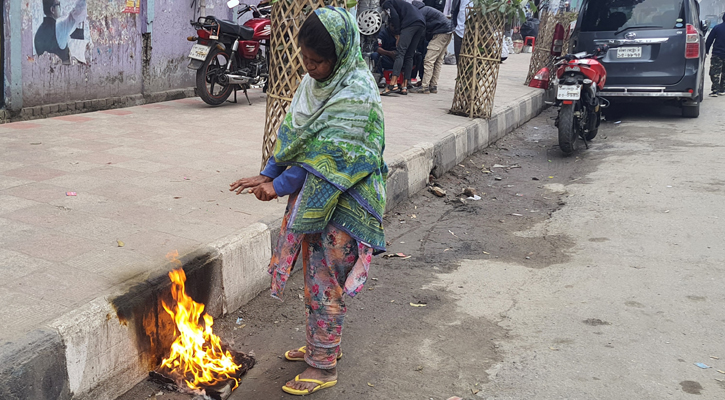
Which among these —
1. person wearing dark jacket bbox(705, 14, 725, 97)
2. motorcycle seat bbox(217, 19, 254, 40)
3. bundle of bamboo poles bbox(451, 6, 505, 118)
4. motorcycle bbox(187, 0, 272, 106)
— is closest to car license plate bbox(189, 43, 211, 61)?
motorcycle bbox(187, 0, 272, 106)

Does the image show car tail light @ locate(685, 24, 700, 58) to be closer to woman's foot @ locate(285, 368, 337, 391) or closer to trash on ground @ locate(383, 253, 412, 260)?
trash on ground @ locate(383, 253, 412, 260)

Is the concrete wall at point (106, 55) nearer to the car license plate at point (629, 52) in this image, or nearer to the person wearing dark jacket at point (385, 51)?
the person wearing dark jacket at point (385, 51)

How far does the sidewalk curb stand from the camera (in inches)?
88.4

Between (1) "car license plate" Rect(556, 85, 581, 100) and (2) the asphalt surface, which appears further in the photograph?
(1) "car license plate" Rect(556, 85, 581, 100)

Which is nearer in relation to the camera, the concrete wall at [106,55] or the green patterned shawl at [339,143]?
the green patterned shawl at [339,143]

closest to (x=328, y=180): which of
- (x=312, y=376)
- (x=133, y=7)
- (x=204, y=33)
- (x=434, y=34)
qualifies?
(x=312, y=376)

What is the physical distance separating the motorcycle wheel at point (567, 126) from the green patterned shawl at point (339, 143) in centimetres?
512

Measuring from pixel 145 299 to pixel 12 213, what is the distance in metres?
1.34

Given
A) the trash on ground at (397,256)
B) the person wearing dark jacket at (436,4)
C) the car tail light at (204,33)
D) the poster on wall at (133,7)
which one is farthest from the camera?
the person wearing dark jacket at (436,4)

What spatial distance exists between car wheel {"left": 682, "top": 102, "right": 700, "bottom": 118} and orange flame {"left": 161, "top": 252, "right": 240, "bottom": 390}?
351 inches

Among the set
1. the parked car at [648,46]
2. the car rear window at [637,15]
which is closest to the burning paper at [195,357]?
the parked car at [648,46]

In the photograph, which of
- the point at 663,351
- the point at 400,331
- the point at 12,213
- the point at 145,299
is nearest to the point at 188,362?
the point at 145,299

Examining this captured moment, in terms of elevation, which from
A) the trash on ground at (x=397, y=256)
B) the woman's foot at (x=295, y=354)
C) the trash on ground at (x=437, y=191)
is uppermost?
the trash on ground at (x=437, y=191)

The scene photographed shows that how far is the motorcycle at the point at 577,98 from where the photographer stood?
7.22 metres
